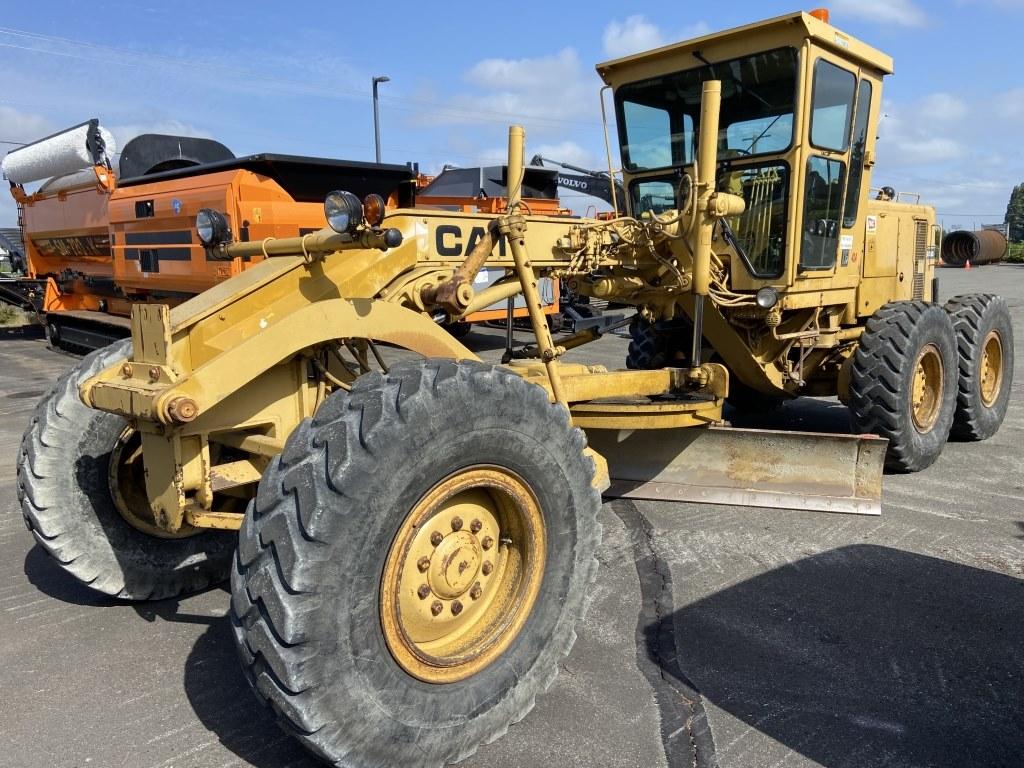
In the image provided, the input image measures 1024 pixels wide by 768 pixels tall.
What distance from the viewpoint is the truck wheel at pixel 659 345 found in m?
6.84

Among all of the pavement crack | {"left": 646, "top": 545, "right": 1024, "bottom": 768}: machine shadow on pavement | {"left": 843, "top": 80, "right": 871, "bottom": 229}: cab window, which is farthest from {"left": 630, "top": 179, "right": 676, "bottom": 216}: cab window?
{"left": 646, "top": 545, "right": 1024, "bottom": 768}: machine shadow on pavement

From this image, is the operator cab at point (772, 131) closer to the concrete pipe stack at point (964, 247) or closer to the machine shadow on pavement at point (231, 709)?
the concrete pipe stack at point (964, 247)

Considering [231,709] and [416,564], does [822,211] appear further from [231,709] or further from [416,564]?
[231,709]

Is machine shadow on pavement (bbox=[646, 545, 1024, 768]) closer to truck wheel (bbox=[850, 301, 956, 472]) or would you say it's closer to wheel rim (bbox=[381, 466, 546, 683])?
wheel rim (bbox=[381, 466, 546, 683])

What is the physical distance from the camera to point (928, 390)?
20.5 ft

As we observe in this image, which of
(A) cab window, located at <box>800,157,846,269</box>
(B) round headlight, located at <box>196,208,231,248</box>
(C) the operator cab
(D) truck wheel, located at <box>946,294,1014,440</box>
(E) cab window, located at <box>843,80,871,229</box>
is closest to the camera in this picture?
(B) round headlight, located at <box>196,208,231,248</box>

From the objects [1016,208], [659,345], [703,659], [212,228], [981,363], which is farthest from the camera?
[1016,208]

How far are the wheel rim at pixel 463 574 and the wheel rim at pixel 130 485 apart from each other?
1.41 m

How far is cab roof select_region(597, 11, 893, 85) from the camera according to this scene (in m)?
5.04

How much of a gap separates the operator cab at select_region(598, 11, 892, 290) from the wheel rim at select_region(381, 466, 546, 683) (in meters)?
3.32

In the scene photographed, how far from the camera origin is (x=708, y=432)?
204 inches

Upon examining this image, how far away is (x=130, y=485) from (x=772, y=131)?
4418 mm

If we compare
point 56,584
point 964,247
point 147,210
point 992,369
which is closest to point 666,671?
point 56,584

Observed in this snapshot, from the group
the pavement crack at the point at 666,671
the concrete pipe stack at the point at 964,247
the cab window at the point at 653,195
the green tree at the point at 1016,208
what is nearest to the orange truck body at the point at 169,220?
the cab window at the point at 653,195
